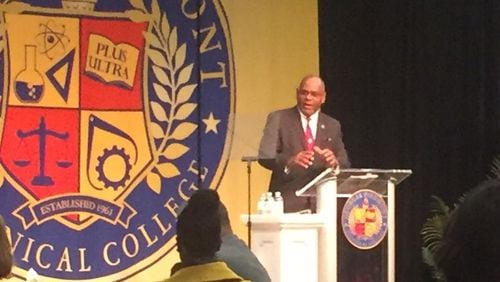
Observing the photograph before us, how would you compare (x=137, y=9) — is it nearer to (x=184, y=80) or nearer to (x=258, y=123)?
(x=184, y=80)

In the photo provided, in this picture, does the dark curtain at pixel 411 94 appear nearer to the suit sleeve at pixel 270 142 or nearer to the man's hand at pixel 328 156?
the suit sleeve at pixel 270 142

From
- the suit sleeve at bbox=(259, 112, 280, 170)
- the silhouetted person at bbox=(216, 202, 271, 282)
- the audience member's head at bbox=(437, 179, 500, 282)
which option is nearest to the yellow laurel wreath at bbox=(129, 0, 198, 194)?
the suit sleeve at bbox=(259, 112, 280, 170)

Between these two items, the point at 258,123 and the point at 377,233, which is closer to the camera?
the point at 377,233

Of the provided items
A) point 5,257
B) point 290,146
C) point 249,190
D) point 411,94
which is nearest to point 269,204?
point 290,146

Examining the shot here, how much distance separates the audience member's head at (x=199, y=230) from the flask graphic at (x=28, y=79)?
3.87 meters

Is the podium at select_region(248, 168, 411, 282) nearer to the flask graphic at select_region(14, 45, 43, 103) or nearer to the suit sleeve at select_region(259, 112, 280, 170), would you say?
the suit sleeve at select_region(259, 112, 280, 170)

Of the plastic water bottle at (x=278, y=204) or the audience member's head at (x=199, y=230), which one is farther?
the plastic water bottle at (x=278, y=204)

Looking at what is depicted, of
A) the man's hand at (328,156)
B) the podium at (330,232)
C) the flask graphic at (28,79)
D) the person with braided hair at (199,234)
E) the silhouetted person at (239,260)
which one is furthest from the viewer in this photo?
the flask graphic at (28,79)

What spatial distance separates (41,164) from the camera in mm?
6367

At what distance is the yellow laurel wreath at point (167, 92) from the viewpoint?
6.68 metres

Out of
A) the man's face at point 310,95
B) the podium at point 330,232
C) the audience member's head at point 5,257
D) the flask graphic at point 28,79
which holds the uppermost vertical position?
the flask graphic at point 28,79

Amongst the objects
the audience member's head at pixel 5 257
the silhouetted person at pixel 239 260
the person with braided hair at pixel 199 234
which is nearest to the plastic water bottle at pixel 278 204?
the silhouetted person at pixel 239 260

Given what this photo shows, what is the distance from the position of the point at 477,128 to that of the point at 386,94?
2.28ft

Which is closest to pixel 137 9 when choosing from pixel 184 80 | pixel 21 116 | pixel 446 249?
pixel 184 80
